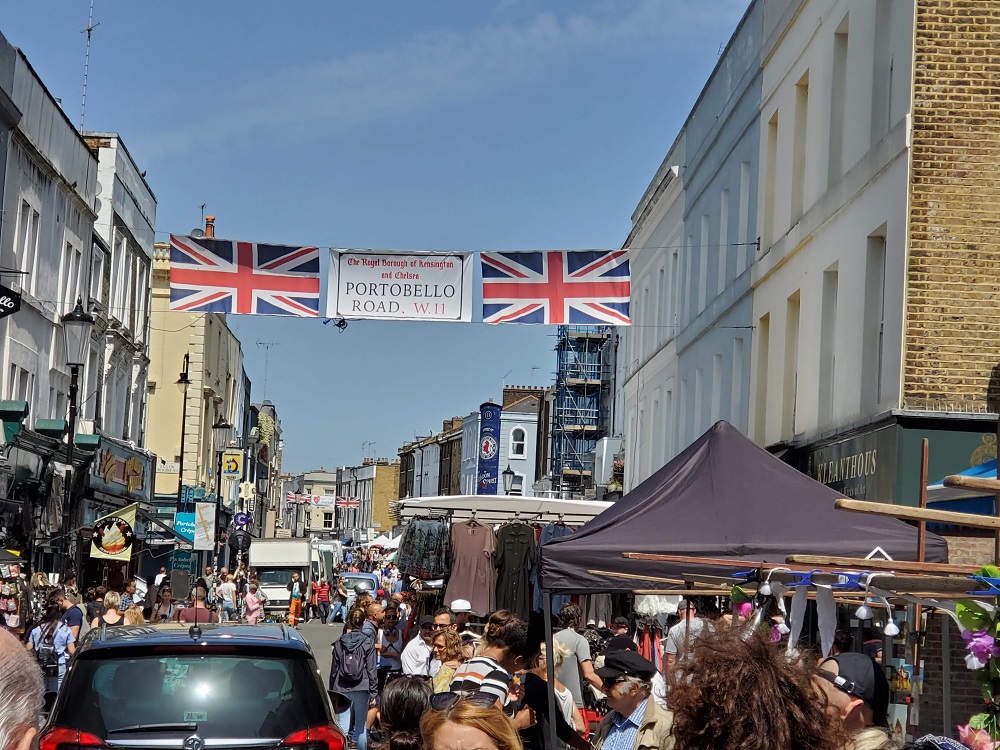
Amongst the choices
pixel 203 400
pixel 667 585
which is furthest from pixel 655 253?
pixel 203 400

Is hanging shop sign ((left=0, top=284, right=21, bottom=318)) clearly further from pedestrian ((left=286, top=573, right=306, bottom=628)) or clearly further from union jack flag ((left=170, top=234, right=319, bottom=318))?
pedestrian ((left=286, top=573, right=306, bottom=628))

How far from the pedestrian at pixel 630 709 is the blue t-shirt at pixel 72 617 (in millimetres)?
13255

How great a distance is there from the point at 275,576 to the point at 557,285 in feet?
121

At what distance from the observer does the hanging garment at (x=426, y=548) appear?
21.0 meters

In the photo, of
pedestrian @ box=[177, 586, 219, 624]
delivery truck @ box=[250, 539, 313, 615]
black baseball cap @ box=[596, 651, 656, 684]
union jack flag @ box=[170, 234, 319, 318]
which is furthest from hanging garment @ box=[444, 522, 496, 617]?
delivery truck @ box=[250, 539, 313, 615]

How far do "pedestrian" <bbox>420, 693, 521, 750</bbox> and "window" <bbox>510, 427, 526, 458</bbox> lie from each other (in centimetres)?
9133

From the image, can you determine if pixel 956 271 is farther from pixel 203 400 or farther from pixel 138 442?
pixel 203 400

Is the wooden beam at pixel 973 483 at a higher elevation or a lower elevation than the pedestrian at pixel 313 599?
higher

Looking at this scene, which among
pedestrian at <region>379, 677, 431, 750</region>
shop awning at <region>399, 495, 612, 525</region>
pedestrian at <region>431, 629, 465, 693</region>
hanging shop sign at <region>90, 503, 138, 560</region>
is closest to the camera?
pedestrian at <region>379, 677, 431, 750</region>

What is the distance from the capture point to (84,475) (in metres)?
32.3

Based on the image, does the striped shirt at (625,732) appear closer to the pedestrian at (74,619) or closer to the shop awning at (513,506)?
the shop awning at (513,506)

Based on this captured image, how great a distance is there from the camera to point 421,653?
14.9 meters

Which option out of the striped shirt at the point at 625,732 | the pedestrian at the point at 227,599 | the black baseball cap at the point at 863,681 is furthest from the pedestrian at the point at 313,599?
the black baseball cap at the point at 863,681

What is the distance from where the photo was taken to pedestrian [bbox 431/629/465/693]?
11.4m
